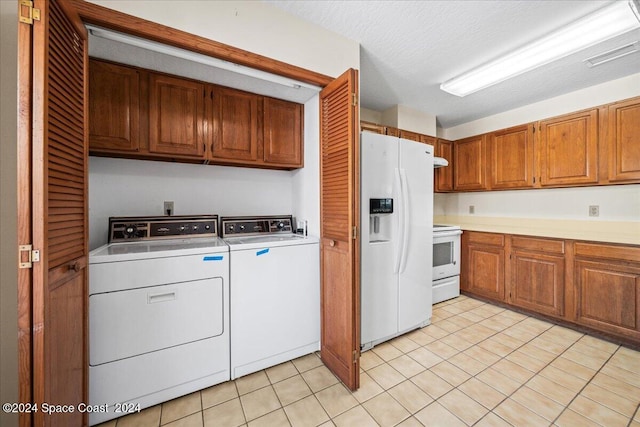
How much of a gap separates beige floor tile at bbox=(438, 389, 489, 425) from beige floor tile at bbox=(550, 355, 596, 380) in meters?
0.95

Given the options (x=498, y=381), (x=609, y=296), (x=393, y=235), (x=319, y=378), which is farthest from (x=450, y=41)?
(x=319, y=378)

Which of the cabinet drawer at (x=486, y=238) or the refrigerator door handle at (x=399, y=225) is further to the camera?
the cabinet drawer at (x=486, y=238)

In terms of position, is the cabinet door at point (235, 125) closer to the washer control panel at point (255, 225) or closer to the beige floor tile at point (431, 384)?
the washer control panel at point (255, 225)

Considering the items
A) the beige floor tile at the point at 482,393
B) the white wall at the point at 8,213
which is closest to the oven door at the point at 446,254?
the beige floor tile at the point at 482,393

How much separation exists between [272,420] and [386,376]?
2.84ft

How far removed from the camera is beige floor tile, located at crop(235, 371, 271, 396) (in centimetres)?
166

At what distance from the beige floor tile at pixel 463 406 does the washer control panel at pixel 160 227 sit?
213cm

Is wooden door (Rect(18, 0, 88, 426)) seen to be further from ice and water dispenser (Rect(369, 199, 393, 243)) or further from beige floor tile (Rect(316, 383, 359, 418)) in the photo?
ice and water dispenser (Rect(369, 199, 393, 243))

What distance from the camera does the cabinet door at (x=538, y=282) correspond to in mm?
2570

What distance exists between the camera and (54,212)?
3.31 feet

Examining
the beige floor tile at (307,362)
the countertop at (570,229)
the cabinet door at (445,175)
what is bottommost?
the beige floor tile at (307,362)

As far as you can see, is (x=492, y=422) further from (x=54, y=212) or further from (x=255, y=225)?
(x=54, y=212)

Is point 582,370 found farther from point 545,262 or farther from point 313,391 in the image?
point 313,391


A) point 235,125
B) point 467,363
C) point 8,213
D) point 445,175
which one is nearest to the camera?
point 8,213
